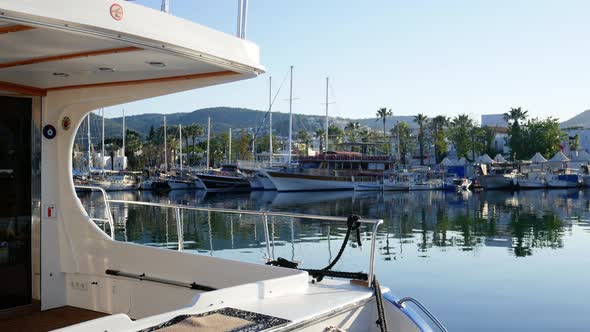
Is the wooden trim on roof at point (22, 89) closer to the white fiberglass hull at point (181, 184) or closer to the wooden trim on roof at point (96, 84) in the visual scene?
the wooden trim on roof at point (96, 84)

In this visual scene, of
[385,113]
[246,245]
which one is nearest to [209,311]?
[246,245]

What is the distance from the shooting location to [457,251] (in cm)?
2334

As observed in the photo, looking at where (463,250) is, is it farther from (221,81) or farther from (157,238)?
(221,81)

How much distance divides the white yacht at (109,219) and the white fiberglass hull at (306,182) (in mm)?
59096

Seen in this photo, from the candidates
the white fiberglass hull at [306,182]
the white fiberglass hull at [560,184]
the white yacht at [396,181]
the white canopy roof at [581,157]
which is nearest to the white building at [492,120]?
the white canopy roof at [581,157]

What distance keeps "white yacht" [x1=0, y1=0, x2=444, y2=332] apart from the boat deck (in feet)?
0.06

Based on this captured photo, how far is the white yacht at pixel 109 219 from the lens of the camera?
350 cm

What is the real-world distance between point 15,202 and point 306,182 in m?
60.8

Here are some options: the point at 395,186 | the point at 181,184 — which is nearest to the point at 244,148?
the point at 181,184

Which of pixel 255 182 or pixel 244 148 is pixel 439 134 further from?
pixel 255 182

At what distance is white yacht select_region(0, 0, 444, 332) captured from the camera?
11.5 feet

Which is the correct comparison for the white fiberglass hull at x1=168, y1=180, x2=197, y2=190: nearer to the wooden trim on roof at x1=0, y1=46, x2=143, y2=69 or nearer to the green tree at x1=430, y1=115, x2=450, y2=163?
the green tree at x1=430, y1=115, x2=450, y2=163

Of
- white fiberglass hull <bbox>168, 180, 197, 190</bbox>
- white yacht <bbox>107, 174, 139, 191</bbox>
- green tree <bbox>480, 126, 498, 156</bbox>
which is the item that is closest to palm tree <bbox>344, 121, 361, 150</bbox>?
green tree <bbox>480, 126, 498, 156</bbox>

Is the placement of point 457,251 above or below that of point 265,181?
below
